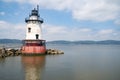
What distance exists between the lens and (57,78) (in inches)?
817

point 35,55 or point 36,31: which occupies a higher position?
point 36,31

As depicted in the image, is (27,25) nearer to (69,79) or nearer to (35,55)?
(35,55)

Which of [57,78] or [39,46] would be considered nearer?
[57,78]

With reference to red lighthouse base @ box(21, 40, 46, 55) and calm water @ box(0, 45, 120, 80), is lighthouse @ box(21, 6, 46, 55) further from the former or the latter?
calm water @ box(0, 45, 120, 80)

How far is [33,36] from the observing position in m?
41.4

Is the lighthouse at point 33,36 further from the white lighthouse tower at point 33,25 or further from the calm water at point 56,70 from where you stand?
the calm water at point 56,70

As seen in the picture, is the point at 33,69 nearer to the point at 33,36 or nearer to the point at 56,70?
the point at 56,70

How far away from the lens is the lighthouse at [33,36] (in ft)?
134

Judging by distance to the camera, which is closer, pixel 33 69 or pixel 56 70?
pixel 56 70

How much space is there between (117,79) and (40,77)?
782cm

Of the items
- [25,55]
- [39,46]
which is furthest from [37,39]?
[25,55]

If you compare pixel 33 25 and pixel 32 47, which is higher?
pixel 33 25

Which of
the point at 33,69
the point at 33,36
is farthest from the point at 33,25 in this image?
the point at 33,69

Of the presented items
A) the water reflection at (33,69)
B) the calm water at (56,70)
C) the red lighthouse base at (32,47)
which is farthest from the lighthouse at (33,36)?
the water reflection at (33,69)
